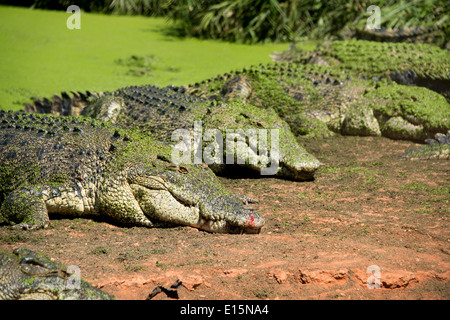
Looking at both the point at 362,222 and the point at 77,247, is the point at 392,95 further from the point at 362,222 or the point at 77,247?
the point at 77,247

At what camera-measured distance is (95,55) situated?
10367 mm

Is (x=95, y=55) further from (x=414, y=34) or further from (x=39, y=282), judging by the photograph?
(x=39, y=282)

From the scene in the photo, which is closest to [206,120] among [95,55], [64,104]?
[64,104]

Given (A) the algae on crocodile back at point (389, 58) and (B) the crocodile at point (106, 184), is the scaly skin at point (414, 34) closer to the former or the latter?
(A) the algae on crocodile back at point (389, 58)

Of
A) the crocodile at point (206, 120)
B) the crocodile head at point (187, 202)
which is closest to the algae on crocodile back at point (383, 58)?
the crocodile at point (206, 120)

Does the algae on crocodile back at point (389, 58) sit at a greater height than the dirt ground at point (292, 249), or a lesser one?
greater

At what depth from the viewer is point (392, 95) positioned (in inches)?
306

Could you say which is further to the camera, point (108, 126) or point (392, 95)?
point (392, 95)

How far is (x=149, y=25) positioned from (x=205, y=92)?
626 centimetres

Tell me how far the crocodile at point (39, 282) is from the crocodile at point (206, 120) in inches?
117

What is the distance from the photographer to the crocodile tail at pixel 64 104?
741cm

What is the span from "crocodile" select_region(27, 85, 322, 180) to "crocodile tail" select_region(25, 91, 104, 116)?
5 cm

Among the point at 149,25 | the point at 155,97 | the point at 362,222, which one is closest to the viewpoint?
the point at 362,222
